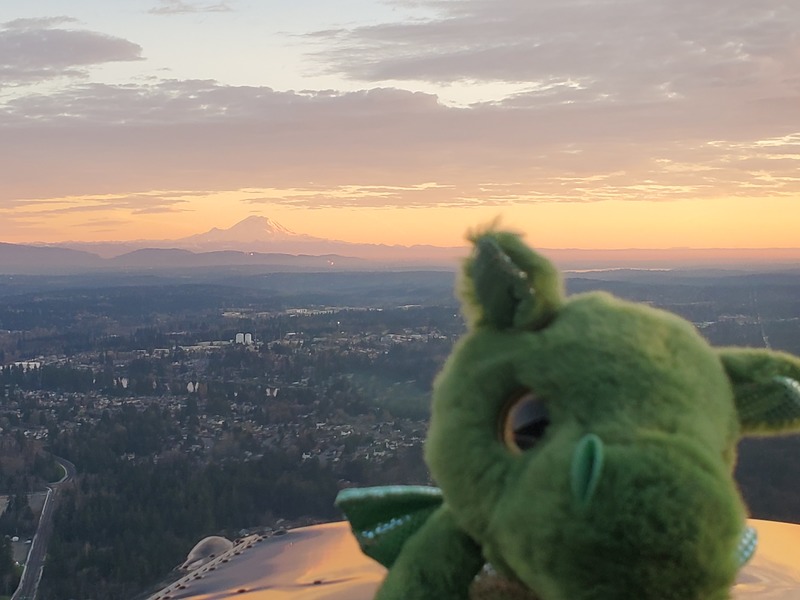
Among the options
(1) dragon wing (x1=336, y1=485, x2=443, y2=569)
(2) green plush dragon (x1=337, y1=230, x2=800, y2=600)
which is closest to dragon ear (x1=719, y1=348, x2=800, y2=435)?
(2) green plush dragon (x1=337, y1=230, x2=800, y2=600)

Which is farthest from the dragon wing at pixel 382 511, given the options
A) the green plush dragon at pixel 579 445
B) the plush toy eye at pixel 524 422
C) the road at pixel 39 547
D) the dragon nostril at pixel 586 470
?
the road at pixel 39 547

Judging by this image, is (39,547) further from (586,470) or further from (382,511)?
(586,470)

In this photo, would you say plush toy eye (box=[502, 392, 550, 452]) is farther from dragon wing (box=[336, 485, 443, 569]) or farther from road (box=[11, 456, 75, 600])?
road (box=[11, 456, 75, 600])

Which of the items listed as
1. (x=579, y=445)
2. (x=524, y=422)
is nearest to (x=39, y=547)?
(x=524, y=422)

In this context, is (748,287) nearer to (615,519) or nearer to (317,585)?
(317,585)

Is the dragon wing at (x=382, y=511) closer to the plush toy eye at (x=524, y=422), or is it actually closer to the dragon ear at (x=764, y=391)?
the plush toy eye at (x=524, y=422)

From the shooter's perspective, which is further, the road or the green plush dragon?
the road
